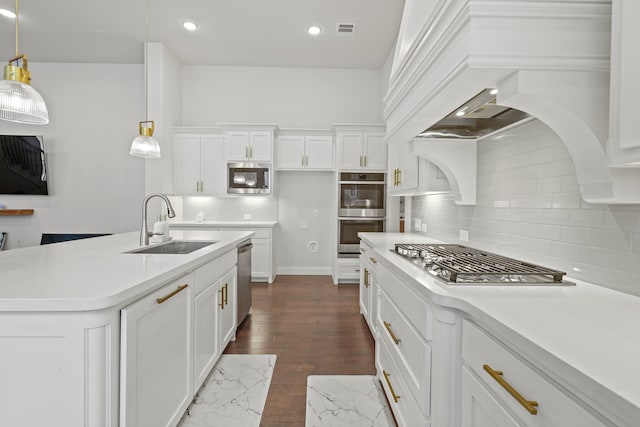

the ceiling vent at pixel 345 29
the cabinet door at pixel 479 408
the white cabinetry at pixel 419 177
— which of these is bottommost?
the cabinet door at pixel 479 408

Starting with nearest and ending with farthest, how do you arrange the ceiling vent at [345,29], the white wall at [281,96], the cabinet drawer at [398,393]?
1. the cabinet drawer at [398,393]
2. the ceiling vent at [345,29]
3. the white wall at [281,96]

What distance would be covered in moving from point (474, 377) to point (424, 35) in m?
1.28

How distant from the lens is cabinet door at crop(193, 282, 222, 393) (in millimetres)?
1937

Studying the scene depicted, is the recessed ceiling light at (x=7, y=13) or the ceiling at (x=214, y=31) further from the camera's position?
the recessed ceiling light at (x=7, y=13)

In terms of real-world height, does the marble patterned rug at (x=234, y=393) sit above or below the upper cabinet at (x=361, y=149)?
below

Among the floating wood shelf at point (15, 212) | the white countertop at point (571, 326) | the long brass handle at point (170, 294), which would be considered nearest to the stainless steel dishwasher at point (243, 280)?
the long brass handle at point (170, 294)

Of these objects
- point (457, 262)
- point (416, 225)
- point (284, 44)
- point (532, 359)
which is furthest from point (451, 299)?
point (284, 44)

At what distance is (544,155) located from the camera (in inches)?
62.9

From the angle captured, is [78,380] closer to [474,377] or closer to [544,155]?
[474,377]

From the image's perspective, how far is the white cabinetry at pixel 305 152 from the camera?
5266 mm

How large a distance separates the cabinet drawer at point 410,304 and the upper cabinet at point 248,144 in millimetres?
3607

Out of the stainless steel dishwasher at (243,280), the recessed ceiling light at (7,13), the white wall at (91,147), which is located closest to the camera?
the stainless steel dishwasher at (243,280)

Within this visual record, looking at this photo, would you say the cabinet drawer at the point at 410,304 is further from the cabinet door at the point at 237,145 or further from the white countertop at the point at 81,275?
the cabinet door at the point at 237,145

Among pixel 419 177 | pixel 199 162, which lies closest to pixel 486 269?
pixel 419 177
